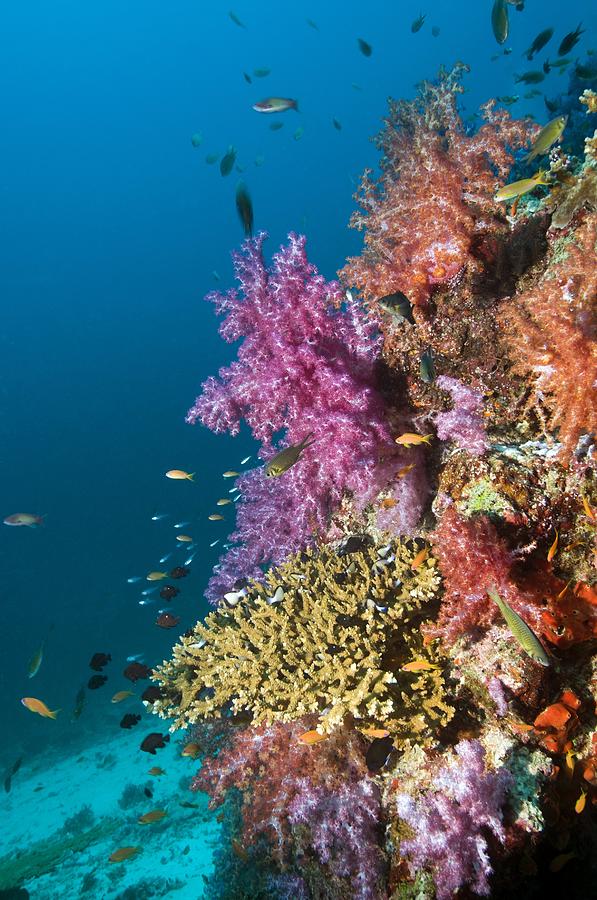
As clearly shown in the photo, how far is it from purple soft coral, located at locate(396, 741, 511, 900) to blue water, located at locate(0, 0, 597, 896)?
16118 mm

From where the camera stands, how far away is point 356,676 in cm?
336

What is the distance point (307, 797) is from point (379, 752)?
77 centimetres

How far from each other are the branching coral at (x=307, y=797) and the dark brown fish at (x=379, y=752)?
0.09 meters

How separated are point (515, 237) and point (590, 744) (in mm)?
3922

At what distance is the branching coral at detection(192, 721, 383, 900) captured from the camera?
10.9 ft

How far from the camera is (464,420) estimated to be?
3.62 meters

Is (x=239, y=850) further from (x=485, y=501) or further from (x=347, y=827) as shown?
(x=485, y=501)

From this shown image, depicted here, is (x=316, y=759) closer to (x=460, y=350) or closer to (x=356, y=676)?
(x=356, y=676)

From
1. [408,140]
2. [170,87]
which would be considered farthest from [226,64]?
[408,140]

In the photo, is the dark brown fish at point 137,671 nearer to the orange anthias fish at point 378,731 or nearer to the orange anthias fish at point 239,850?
the orange anthias fish at point 239,850

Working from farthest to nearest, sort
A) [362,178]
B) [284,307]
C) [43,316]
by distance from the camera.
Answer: [43,316] < [362,178] < [284,307]

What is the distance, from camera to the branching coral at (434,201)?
3.93 metres

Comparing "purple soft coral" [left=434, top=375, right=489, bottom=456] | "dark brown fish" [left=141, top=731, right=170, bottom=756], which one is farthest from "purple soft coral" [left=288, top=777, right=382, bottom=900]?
"purple soft coral" [left=434, top=375, right=489, bottom=456]

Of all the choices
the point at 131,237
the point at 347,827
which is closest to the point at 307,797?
the point at 347,827
